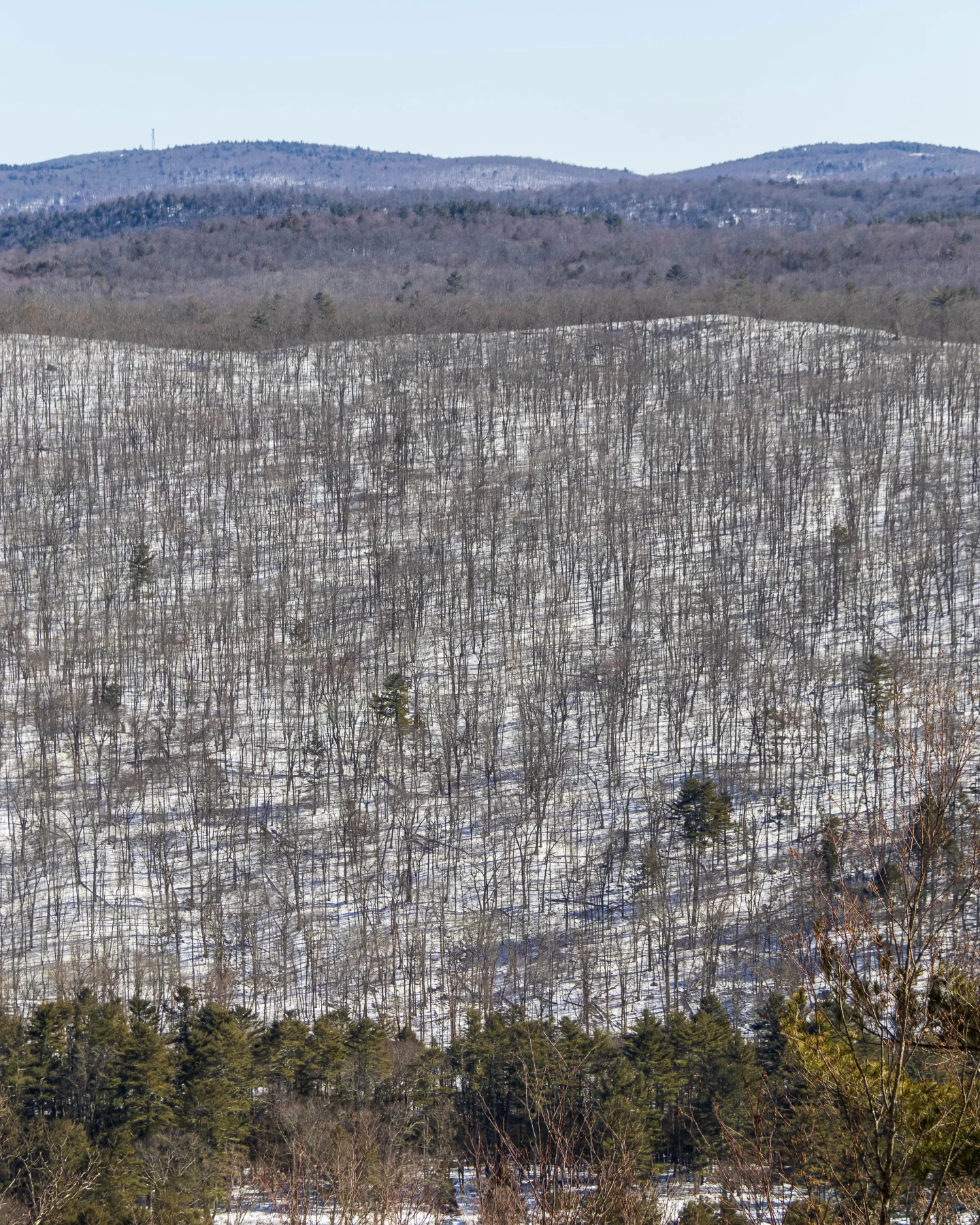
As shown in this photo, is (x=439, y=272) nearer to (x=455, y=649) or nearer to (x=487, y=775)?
(x=455, y=649)

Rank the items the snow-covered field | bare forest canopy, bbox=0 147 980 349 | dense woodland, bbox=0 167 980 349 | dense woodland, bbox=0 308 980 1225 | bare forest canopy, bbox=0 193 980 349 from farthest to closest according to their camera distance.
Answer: bare forest canopy, bbox=0 147 980 349 → dense woodland, bbox=0 167 980 349 → bare forest canopy, bbox=0 193 980 349 → the snow-covered field → dense woodland, bbox=0 308 980 1225

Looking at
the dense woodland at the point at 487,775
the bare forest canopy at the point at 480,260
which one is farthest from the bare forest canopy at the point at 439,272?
the dense woodland at the point at 487,775

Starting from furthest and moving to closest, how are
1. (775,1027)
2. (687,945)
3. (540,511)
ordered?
1. (540,511)
2. (687,945)
3. (775,1027)

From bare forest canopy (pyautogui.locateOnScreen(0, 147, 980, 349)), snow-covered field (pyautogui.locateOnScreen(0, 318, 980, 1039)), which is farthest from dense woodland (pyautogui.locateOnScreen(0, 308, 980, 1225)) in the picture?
bare forest canopy (pyautogui.locateOnScreen(0, 147, 980, 349))

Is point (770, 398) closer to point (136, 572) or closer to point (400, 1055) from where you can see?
point (136, 572)

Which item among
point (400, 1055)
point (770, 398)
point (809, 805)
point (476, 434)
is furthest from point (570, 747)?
point (770, 398)

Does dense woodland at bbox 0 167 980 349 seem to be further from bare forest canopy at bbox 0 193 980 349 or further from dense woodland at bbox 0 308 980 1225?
dense woodland at bbox 0 308 980 1225

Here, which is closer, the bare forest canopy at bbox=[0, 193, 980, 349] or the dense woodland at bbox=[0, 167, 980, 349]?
the bare forest canopy at bbox=[0, 193, 980, 349]

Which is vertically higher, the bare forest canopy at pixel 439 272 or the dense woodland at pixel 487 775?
the bare forest canopy at pixel 439 272

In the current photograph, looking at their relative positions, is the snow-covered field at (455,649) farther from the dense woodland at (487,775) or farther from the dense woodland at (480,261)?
the dense woodland at (480,261)
